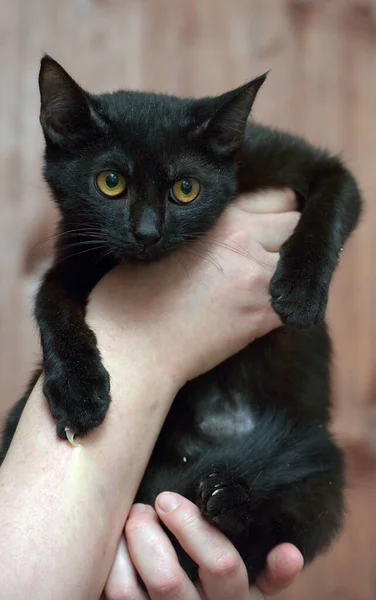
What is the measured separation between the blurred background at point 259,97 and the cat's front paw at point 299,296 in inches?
23.3

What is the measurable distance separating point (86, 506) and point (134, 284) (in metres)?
0.32

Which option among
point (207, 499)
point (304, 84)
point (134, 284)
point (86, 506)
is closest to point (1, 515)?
point (86, 506)

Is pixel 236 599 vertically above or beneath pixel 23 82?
beneath

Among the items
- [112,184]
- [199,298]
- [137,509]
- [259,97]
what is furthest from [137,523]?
[259,97]

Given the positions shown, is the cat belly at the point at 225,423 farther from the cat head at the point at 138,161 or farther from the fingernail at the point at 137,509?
the cat head at the point at 138,161

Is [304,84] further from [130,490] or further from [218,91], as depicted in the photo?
[130,490]

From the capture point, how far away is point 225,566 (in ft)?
2.51

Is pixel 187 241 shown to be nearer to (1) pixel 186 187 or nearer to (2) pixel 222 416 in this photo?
(1) pixel 186 187

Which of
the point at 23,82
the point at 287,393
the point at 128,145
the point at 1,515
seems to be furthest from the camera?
the point at 23,82

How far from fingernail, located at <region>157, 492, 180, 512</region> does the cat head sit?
313 mm

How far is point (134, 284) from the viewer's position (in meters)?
0.91

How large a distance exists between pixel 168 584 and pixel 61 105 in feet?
2.07

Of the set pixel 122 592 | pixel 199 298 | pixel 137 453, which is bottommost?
pixel 122 592

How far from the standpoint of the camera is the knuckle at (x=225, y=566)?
0.77 metres
